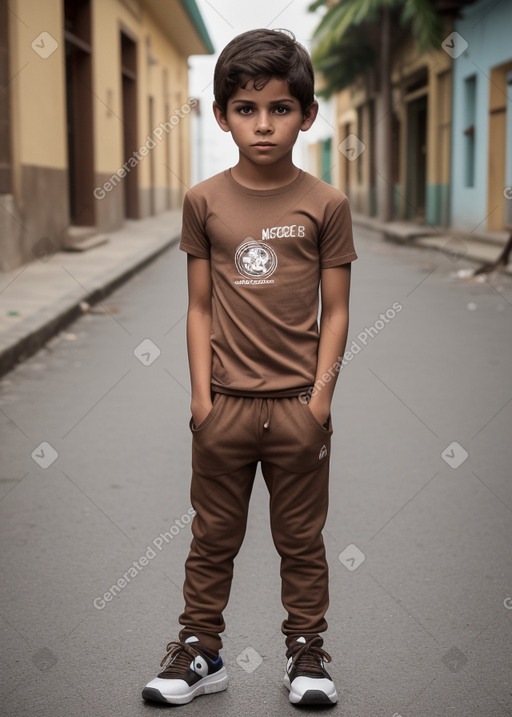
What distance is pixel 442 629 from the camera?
Answer: 2887mm

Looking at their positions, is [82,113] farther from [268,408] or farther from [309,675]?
[309,675]

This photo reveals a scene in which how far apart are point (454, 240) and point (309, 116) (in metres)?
16.6

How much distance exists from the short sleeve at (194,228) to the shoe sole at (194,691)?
1.06 meters

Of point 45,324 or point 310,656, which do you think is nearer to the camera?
point 310,656

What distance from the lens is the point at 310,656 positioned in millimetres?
2527

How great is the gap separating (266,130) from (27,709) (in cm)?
150

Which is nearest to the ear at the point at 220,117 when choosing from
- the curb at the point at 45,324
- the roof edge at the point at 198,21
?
the curb at the point at 45,324

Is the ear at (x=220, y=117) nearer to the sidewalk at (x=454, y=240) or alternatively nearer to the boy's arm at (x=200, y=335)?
the boy's arm at (x=200, y=335)

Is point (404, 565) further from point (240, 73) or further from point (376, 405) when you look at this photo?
point (376, 405)

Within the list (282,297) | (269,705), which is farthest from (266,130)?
(269,705)

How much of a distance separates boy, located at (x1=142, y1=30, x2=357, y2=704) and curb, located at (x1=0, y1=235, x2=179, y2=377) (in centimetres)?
429

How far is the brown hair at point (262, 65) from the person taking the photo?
2303 mm

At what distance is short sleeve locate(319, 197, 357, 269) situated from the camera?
2408 millimetres

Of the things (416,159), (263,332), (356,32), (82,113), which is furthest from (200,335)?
(416,159)
